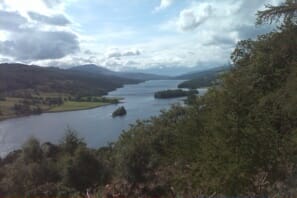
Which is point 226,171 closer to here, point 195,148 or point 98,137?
point 195,148

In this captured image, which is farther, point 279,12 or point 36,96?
point 36,96

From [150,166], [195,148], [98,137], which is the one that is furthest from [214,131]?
[98,137]

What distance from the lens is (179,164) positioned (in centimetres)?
1579

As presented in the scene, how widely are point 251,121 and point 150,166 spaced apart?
1382 cm

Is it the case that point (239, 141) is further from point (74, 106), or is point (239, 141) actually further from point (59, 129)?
point (74, 106)

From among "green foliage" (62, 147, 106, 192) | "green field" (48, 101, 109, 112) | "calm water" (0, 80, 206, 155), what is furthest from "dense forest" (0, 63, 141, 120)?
"green foliage" (62, 147, 106, 192)

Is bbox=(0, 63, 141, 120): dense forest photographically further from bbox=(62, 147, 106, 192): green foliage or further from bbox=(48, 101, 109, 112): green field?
bbox=(62, 147, 106, 192): green foliage

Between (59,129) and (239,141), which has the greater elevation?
(239,141)

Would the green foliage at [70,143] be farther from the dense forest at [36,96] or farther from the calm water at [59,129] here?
the dense forest at [36,96]

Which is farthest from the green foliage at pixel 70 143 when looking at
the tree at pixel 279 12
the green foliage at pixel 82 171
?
the tree at pixel 279 12

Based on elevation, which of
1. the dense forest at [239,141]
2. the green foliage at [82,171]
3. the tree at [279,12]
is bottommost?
the green foliage at [82,171]

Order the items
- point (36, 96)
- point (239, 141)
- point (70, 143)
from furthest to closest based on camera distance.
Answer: point (36, 96), point (70, 143), point (239, 141)

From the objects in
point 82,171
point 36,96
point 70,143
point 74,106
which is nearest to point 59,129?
point 70,143

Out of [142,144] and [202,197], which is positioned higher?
[202,197]
